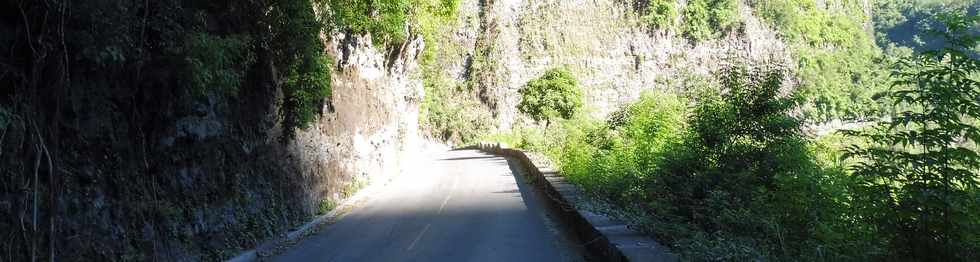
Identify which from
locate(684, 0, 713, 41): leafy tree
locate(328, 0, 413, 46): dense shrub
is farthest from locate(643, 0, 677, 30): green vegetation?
locate(328, 0, 413, 46): dense shrub

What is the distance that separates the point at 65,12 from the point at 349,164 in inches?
569

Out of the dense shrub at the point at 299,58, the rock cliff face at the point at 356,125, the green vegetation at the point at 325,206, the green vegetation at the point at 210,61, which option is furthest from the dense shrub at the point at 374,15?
the green vegetation at the point at 210,61

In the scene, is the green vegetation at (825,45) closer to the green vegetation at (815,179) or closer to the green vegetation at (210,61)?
the green vegetation at (815,179)

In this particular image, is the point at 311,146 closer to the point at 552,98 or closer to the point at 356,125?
the point at 356,125

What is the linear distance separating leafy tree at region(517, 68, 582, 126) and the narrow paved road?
30.7m

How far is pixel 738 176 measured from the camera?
10906 millimetres

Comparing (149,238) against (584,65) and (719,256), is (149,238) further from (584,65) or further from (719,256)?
(584,65)

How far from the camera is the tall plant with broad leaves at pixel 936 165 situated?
21.4ft

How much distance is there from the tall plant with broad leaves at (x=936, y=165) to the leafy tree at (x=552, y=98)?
45.8 meters

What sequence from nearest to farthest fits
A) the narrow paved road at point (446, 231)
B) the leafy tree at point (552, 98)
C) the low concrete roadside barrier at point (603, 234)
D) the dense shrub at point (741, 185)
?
the dense shrub at point (741, 185), the low concrete roadside barrier at point (603, 234), the narrow paved road at point (446, 231), the leafy tree at point (552, 98)

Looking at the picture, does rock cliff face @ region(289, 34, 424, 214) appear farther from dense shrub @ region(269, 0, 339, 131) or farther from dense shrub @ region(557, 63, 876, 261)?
dense shrub @ region(557, 63, 876, 261)

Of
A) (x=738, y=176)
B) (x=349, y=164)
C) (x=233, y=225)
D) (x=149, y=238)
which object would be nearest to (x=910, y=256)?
Result: (x=738, y=176)

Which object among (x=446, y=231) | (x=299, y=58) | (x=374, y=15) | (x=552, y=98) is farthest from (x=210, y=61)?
(x=552, y=98)

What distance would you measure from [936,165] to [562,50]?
86.2 metres
